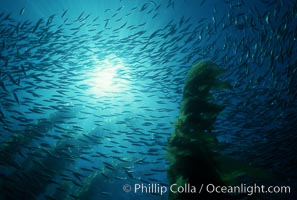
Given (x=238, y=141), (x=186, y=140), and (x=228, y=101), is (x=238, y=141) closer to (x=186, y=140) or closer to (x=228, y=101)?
(x=228, y=101)

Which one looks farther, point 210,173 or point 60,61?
point 60,61

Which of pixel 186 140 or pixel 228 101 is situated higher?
pixel 228 101

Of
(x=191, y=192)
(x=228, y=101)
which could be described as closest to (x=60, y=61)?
(x=228, y=101)

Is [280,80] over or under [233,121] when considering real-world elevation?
over

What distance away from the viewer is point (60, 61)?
13688mm

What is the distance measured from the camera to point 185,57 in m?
12.9

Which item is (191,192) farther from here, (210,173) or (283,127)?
(283,127)

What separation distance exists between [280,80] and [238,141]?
4.15 m

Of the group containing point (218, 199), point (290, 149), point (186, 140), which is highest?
point (290, 149)

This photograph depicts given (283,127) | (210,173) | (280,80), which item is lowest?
(210,173)

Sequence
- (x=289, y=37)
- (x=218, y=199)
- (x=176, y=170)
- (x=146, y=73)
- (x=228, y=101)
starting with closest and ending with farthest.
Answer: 1. (x=218, y=199)
2. (x=176, y=170)
3. (x=289, y=37)
4. (x=228, y=101)
5. (x=146, y=73)

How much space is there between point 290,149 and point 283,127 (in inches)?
44.2

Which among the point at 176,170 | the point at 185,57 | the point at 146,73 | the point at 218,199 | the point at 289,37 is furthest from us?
the point at 146,73

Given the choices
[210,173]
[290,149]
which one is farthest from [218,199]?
[290,149]
